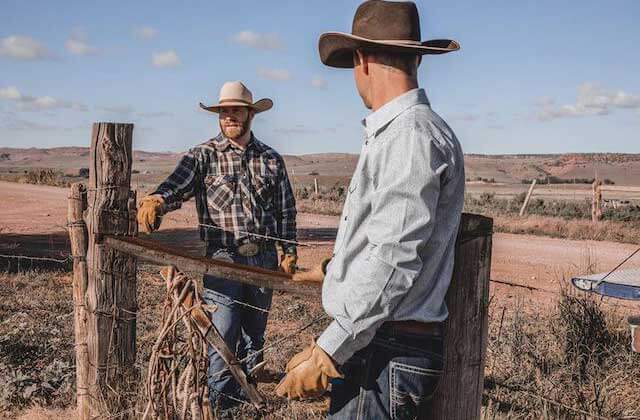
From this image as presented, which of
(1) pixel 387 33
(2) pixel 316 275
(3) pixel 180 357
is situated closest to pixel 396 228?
(1) pixel 387 33

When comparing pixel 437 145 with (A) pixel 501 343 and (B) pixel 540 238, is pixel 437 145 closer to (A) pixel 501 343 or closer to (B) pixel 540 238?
(A) pixel 501 343

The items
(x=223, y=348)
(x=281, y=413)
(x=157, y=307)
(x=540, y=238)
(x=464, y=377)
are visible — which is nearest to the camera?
(x=464, y=377)

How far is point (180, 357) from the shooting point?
2.92 metres

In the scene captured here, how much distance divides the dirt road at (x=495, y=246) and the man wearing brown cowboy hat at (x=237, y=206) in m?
4.44

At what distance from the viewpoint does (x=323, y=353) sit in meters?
2.02

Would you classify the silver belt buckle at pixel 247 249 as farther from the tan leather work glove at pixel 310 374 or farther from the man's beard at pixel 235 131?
the tan leather work glove at pixel 310 374

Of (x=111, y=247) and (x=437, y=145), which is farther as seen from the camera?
(x=111, y=247)

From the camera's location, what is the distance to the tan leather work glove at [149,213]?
384cm

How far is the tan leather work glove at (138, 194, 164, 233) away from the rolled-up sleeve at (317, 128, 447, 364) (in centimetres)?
212

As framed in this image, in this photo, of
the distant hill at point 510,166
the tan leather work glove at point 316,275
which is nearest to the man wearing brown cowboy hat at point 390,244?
the tan leather work glove at point 316,275

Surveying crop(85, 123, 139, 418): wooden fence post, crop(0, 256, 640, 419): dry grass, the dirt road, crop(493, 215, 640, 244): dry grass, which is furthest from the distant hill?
crop(85, 123, 139, 418): wooden fence post

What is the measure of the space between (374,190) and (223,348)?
4.14ft

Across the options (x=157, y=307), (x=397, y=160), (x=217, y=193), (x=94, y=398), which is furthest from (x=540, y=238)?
(x=397, y=160)

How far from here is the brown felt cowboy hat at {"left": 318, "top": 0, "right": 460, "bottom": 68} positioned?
6.91 ft
